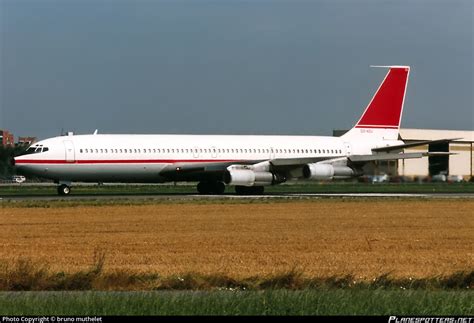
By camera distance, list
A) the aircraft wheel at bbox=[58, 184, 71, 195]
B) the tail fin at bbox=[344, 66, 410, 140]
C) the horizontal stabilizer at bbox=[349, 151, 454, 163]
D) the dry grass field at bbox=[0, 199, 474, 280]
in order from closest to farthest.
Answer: the dry grass field at bbox=[0, 199, 474, 280]
the aircraft wheel at bbox=[58, 184, 71, 195]
the horizontal stabilizer at bbox=[349, 151, 454, 163]
the tail fin at bbox=[344, 66, 410, 140]

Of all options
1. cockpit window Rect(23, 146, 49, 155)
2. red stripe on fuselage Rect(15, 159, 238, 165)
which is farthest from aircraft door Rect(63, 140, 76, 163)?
cockpit window Rect(23, 146, 49, 155)

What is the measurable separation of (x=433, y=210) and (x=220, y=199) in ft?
42.5

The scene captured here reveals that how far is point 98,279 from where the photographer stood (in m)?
17.9

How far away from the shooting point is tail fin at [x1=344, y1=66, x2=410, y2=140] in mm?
70500

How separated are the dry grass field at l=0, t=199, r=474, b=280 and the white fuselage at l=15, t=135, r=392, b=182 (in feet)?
37.0

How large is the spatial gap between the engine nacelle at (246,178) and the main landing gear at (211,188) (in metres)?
1.71

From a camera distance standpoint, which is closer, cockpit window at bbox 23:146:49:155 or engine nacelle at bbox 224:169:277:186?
cockpit window at bbox 23:146:49:155

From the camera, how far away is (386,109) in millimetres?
71625

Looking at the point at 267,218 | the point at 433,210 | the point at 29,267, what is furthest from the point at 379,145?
the point at 29,267

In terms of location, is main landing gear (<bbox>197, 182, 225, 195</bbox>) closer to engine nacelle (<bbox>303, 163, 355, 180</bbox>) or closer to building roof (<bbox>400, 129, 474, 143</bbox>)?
engine nacelle (<bbox>303, 163, 355, 180</bbox>)

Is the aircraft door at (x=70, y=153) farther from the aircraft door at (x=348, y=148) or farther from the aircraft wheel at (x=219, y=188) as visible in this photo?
the aircraft door at (x=348, y=148)

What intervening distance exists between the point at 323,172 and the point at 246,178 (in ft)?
16.6

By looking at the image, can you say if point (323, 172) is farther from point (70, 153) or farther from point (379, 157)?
point (70, 153)

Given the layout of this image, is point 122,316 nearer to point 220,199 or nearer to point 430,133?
point 220,199
